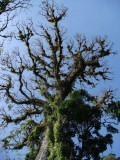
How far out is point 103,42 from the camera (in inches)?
808

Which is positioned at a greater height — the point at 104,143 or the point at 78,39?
the point at 78,39

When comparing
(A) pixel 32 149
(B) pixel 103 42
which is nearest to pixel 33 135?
(A) pixel 32 149

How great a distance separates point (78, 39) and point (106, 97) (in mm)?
6797

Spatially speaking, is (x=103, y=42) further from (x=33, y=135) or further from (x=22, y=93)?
(x=33, y=135)

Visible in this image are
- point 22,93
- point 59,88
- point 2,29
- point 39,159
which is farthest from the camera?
point 22,93

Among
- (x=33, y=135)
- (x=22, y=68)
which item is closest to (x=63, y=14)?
(x=22, y=68)

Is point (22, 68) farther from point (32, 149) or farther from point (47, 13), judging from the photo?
point (32, 149)

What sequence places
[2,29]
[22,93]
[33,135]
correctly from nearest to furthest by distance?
[2,29], [33,135], [22,93]

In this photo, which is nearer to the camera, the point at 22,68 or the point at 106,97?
the point at 106,97

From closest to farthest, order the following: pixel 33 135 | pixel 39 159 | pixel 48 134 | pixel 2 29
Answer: pixel 2 29
pixel 39 159
pixel 48 134
pixel 33 135

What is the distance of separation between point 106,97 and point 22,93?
7497mm

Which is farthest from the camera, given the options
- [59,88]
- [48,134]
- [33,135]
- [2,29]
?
[59,88]

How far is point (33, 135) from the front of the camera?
52.5 feet

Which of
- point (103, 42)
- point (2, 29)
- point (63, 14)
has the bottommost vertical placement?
point (2, 29)
